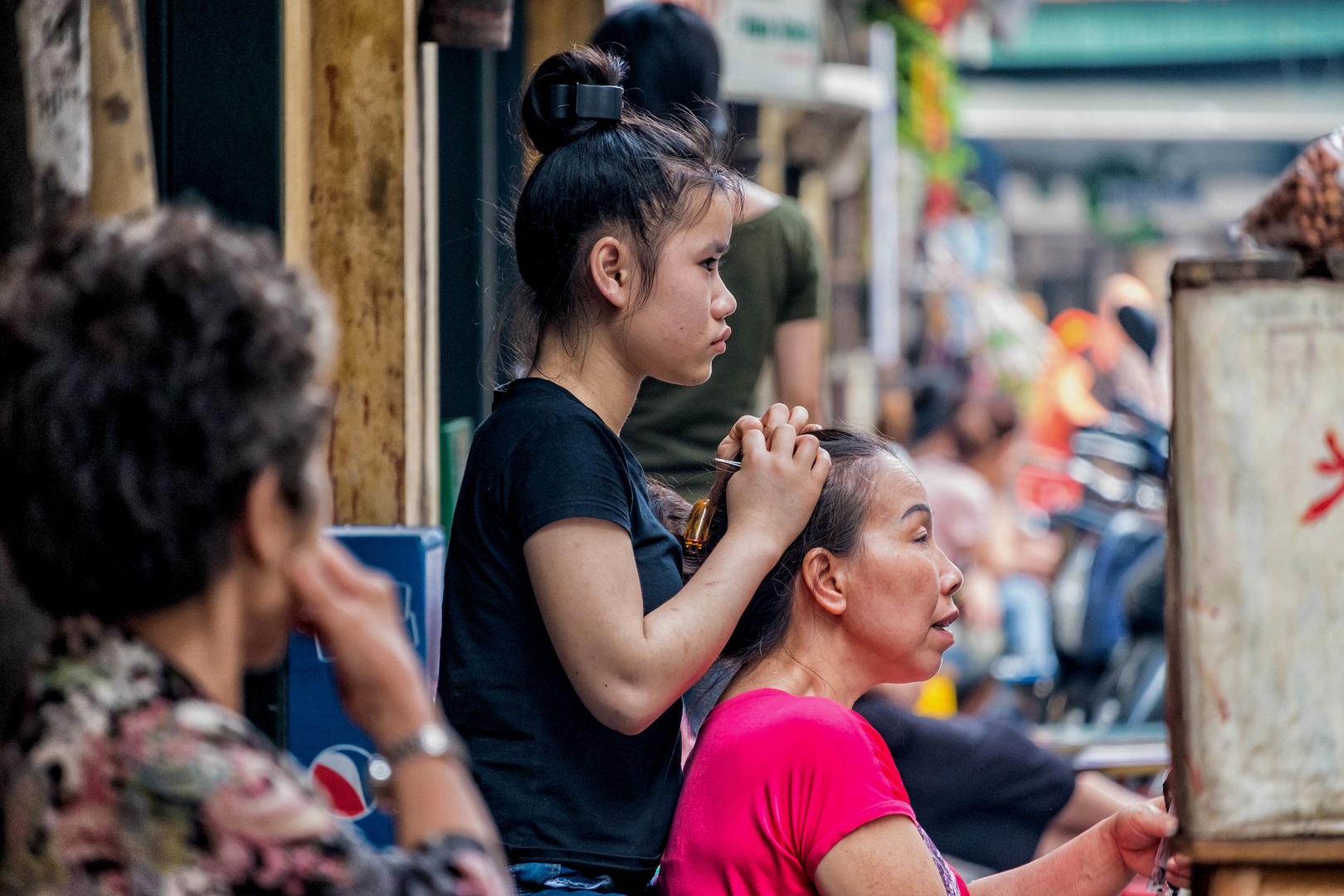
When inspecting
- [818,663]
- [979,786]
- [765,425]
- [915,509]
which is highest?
[765,425]

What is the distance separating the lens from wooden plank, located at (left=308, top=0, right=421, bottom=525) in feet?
9.18

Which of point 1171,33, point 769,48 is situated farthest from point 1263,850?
point 1171,33

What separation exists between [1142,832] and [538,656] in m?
0.83

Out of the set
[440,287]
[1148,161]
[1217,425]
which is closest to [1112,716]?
[440,287]

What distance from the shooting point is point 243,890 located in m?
1.13

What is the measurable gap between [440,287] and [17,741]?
278cm

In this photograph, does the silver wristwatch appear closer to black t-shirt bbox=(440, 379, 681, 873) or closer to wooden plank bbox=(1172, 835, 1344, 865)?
black t-shirt bbox=(440, 379, 681, 873)

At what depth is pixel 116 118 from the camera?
5.40 ft

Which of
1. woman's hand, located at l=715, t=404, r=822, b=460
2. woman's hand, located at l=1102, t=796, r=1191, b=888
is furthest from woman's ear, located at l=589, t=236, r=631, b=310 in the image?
woman's hand, located at l=1102, t=796, r=1191, b=888

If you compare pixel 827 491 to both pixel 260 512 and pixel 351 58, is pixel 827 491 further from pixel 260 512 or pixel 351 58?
pixel 351 58

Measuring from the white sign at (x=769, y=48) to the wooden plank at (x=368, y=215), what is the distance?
2437 mm

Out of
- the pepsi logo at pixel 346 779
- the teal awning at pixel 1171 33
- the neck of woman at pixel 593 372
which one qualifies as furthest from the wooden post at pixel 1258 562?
the teal awning at pixel 1171 33

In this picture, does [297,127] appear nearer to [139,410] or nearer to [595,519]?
[595,519]

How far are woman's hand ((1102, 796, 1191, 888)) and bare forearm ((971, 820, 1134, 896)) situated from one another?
0.01 meters
